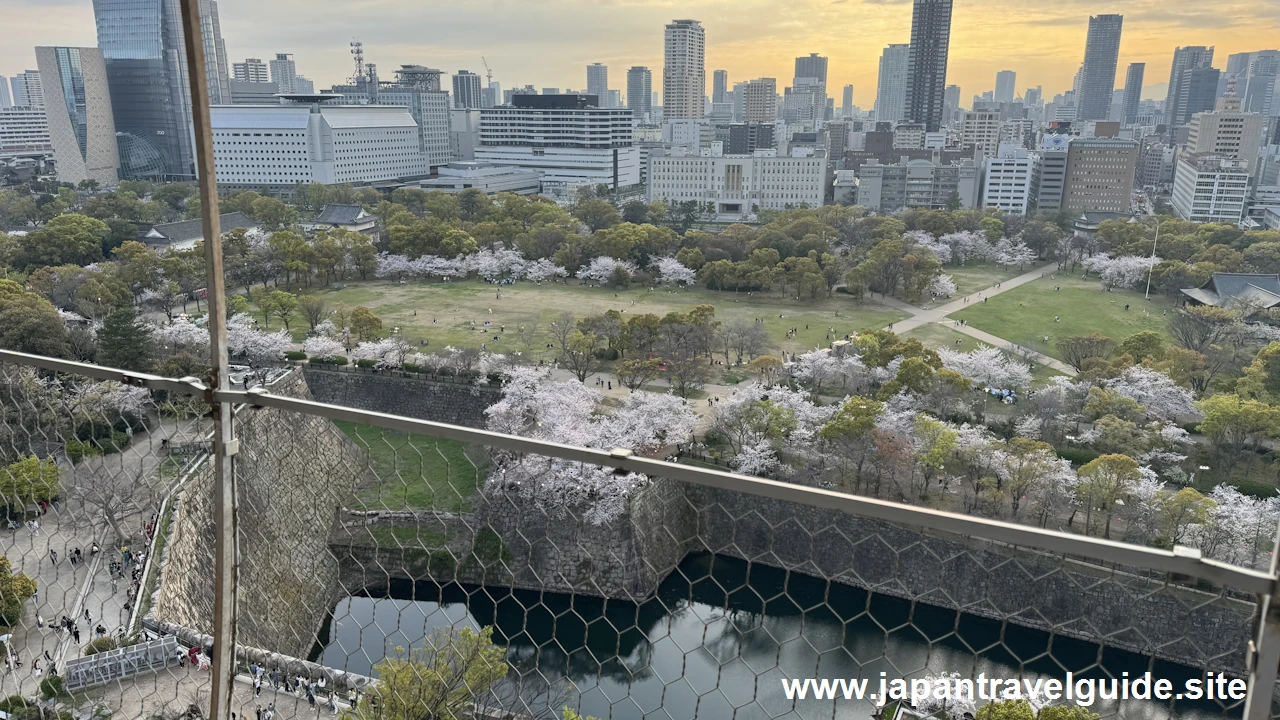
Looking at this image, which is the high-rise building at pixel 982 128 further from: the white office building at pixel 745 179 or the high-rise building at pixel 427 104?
the high-rise building at pixel 427 104

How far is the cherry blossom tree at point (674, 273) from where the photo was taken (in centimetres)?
1545

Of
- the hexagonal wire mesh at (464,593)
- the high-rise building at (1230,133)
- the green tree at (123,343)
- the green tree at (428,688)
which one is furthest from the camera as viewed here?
the high-rise building at (1230,133)

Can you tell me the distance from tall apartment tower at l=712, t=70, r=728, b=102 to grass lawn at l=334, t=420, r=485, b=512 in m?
53.4

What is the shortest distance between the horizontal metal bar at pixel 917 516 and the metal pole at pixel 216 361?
20cm

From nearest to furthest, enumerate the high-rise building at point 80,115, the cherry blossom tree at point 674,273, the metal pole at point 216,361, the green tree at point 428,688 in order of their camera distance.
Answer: the metal pole at point 216,361
the green tree at point 428,688
the cherry blossom tree at point 674,273
the high-rise building at point 80,115

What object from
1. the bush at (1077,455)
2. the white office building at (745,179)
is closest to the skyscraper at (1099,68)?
the white office building at (745,179)

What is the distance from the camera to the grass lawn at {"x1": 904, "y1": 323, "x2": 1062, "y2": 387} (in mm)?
10797

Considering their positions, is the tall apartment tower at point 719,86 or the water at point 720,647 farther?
the tall apartment tower at point 719,86

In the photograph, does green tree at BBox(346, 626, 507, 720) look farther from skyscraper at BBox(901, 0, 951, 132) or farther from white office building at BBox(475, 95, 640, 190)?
skyscraper at BBox(901, 0, 951, 132)

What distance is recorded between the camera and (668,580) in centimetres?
725

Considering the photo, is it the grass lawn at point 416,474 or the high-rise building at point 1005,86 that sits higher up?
the high-rise building at point 1005,86

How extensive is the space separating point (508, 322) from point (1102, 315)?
32.2ft

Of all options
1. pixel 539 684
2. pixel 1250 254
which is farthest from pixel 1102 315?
pixel 539 684

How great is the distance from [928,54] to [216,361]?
51439 mm
